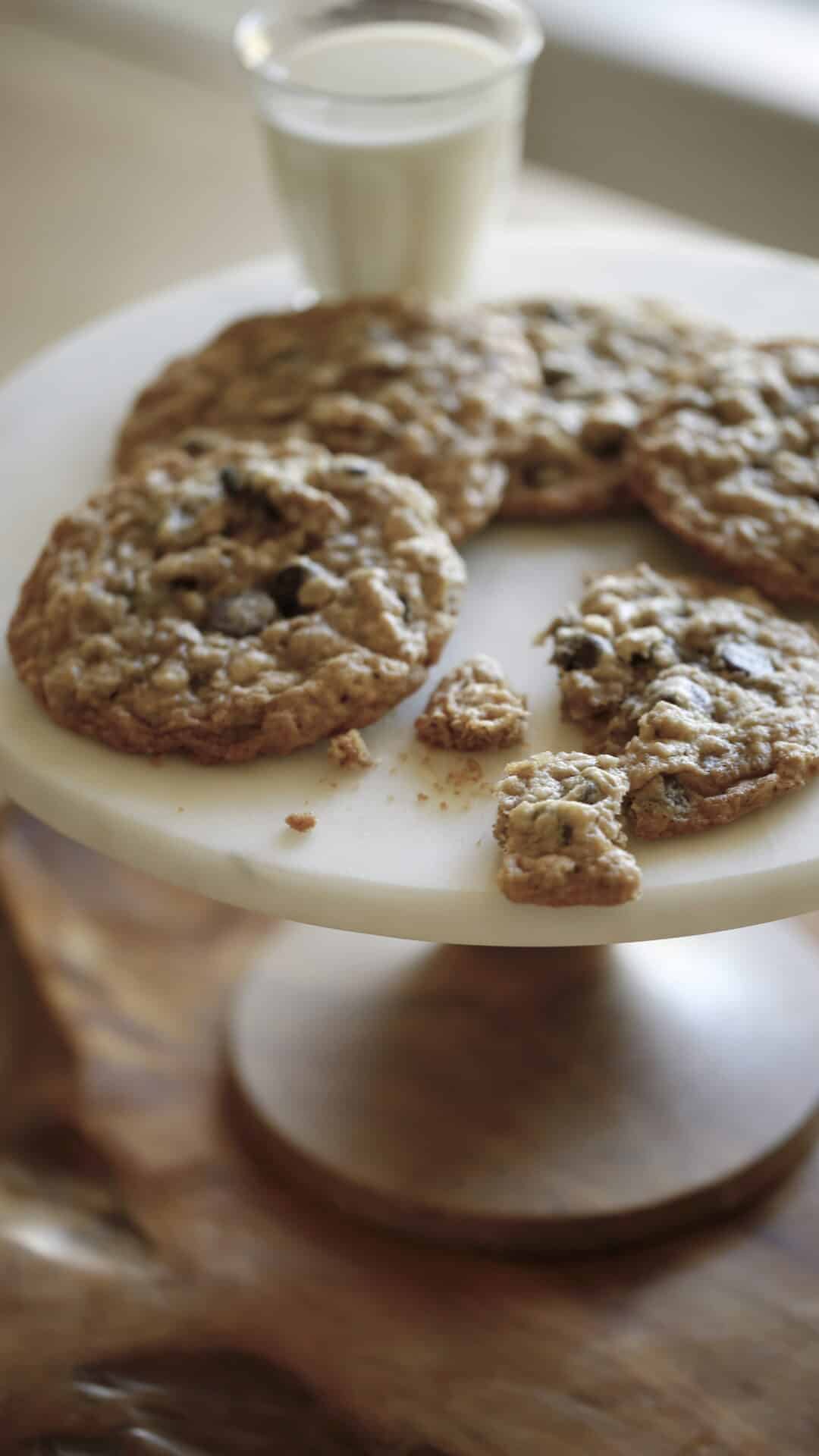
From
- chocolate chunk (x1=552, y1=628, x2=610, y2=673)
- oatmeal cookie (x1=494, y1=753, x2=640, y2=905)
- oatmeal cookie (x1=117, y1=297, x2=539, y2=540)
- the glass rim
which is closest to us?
oatmeal cookie (x1=494, y1=753, x2=640, y2=905)

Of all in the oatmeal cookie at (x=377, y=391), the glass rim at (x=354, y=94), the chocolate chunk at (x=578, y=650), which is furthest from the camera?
the glass rim at (x=354, y=94)

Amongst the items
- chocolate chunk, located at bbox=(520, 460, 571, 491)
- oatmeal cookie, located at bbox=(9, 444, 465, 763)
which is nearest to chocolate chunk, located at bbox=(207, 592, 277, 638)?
oatmeal cookie, located at bbox=(9, 444, 465, 763)

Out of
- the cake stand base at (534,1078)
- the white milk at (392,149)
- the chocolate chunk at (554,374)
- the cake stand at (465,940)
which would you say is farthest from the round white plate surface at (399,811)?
the cake stand base at (534,1078)

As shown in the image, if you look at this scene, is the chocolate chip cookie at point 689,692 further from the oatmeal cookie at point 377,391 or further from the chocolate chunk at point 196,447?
the chocolate chunk at point 196,447

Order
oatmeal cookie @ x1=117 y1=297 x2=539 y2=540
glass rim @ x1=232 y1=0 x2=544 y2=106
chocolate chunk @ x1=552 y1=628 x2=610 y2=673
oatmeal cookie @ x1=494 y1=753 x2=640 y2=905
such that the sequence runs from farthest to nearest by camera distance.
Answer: glass rim @ x1=232 y1=0 x2=544 y2=106 → oatmeal cookie @ x1=117 y1=297 x2=539 y2=540 → chocolate chunk @ x1=552 y1=628 x2=610 y2=673 → oatmeal cookie @ x1=494 y1=753 x2=640 y2=905

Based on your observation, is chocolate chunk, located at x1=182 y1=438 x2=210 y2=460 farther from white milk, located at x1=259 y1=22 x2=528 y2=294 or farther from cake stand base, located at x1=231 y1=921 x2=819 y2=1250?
cake stand base, located at x1=231 y1=921 x2=819 y2=1250

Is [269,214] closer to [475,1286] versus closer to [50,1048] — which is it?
[50,1048]

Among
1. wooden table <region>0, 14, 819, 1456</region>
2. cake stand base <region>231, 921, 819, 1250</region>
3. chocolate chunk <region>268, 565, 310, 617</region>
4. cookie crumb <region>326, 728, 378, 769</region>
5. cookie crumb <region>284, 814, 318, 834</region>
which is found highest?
chocolate chunk <region>268, 565, 310, 617</region>
